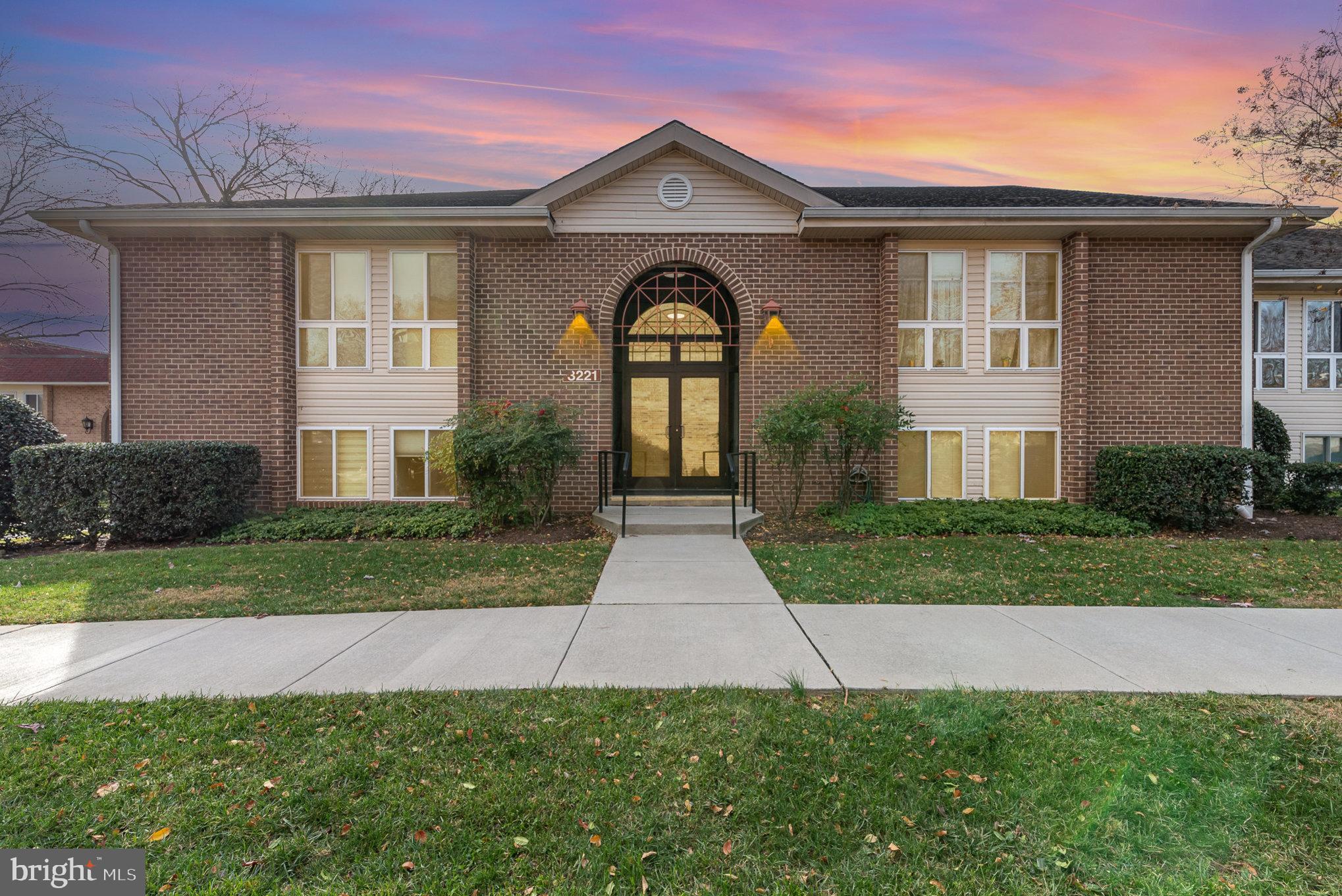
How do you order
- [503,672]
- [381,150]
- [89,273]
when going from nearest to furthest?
[503,672] → [89,273] → [381,150]

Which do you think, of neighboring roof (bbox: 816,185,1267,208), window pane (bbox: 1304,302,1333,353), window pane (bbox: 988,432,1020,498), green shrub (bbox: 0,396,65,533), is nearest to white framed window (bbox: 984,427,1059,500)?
window pane (bbox: 988,432,1020,498)

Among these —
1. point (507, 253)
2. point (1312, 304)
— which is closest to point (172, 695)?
point (507, 253)

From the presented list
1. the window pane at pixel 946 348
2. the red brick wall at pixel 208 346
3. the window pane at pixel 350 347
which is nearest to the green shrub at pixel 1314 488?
the window pane at pixel 946 348

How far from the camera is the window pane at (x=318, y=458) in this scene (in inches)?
376

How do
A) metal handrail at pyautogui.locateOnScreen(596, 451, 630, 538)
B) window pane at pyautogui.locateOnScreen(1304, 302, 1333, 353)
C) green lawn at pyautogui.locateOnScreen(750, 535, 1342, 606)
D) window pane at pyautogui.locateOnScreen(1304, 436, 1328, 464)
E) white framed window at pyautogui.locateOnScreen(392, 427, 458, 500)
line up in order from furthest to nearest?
window pane at pyautogui.locateOnScreen(1304, 436, 1328, 464), window pane at pyautogui.locateOnScreen(1304, 302, 1333, 353), white framed window at pyautogui.locateOnScreen(392, 427, 458, 500), metal handrail at pyautogui.locateOnScreen(596, 451, 630, 538), green lawn at pyautogui.locateOnScreen(750, 535, 1342, 606)

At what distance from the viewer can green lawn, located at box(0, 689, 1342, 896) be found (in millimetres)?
1939

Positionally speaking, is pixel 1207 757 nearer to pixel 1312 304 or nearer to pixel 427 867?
pixel 427 867

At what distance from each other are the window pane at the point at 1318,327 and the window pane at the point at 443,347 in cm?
1810

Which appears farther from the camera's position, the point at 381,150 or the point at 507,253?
the point at 381,150

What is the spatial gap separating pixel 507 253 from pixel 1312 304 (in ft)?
56.7

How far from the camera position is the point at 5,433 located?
8016mm

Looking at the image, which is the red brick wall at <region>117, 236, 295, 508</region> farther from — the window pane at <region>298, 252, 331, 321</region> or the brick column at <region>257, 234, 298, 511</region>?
the window pane at <region>298, 252, 331, 321</region>

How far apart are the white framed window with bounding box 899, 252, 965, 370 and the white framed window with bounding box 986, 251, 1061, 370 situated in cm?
51

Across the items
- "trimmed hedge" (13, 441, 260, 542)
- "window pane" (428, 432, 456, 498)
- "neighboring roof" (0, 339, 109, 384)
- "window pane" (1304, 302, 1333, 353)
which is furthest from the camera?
"neighboring roof" (0, 339, 109, 384)
